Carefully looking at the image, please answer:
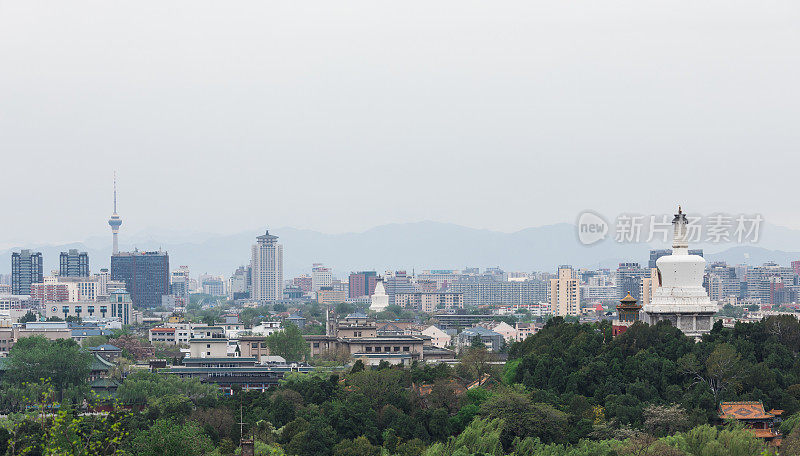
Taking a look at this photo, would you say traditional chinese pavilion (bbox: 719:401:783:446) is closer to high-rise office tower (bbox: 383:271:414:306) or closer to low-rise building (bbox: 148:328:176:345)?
low-rise building (bbox: 148:328:176:345)

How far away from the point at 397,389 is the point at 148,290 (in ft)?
447

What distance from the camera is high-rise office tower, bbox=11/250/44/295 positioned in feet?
547

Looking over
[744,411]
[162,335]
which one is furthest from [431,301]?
[744,411]

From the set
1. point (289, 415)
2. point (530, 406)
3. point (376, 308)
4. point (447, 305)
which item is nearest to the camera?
point (530, 406)

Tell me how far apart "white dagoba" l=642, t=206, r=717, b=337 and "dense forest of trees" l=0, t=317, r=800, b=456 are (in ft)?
2.66

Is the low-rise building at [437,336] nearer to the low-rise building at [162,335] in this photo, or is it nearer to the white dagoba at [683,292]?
the low-rise building at [162,335]

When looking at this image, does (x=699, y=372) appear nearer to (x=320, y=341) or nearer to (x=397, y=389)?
(x=397, y=389)

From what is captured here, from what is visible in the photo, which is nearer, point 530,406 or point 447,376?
point 530,406

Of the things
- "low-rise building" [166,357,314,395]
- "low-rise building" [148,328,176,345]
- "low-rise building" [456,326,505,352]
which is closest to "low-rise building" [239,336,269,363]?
"low-rise building" [166,357,314,395]

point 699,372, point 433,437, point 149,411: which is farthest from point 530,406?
point 149,411

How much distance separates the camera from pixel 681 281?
1634 inches

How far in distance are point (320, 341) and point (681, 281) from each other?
38.5 meters

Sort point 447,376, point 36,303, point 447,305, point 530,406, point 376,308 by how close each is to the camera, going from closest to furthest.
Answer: point 530,406
point 447,376
point 376,308
point 36,303
point 447,305

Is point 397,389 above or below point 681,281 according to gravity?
below
